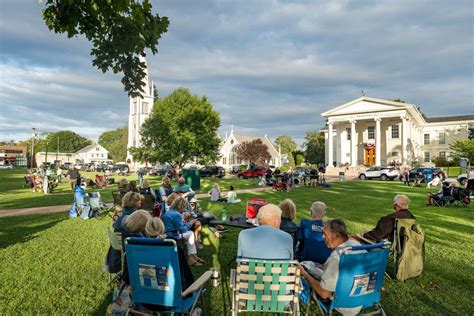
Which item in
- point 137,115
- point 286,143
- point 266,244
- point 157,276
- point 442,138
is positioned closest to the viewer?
point 157,276

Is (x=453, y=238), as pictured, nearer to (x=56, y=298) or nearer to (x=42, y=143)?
(x=56, y=298)

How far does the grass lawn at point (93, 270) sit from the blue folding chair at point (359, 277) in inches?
50.8

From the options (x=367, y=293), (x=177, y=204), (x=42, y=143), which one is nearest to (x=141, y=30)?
(x=177, y=204)

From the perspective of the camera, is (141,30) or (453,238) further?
(453,238)

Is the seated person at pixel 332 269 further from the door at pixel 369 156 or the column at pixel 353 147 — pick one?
the door at pixel 369 156

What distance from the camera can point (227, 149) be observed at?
85.5m

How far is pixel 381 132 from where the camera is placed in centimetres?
5478

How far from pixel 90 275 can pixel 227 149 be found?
80.2 metres

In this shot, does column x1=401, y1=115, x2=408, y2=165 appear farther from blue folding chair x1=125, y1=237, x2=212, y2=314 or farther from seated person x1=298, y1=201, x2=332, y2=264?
blue folding chair x1=125, y1=237, x2=212, y2=314

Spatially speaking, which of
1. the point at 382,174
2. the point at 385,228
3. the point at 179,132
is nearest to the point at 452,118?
the point at 382,174

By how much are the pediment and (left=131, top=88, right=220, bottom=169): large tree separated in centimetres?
2293

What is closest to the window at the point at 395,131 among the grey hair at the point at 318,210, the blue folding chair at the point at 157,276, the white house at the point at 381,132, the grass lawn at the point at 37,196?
the white house at the point at 381,132

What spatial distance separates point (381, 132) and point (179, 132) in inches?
1379

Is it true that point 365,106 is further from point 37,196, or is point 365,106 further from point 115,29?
point 115,29
